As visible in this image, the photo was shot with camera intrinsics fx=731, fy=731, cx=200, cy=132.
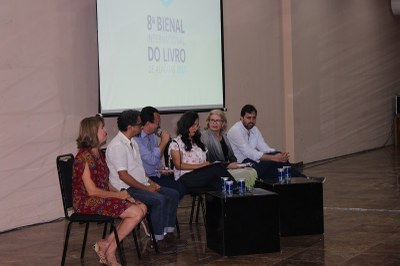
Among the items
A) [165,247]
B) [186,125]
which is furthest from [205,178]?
[165,247]

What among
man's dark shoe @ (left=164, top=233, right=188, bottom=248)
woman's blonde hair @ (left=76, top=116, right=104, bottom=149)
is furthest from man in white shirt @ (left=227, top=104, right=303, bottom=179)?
woman's blonde hair @ (left=76, top=116, right=104, bottom=149)

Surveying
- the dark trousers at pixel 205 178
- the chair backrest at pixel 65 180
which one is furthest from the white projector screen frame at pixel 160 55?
the chair backrest at pixel 65 180

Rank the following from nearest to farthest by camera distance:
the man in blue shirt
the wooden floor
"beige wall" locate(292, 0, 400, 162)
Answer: the wooden floor, the man in blue shirt, "beige wall" locate(292, 0, 400, 162)

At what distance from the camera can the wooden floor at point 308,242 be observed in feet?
18.1

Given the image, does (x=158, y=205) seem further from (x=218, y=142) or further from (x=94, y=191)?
(x=218, y=142)

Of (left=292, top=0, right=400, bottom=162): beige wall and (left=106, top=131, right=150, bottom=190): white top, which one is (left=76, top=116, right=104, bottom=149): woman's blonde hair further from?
(left=292, top=0, right=400, bottom=162): beige wall

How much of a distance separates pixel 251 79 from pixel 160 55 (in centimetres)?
279

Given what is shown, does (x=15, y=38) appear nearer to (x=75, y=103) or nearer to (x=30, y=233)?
(x=75, y=103)

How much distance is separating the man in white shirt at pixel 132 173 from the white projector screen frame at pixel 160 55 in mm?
1942

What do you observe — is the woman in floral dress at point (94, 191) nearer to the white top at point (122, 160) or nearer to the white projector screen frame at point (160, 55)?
the white top at point (122, 160)

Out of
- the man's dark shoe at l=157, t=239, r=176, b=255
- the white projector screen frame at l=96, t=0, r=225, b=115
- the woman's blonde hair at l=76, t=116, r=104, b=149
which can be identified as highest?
the white projector screen frame at l=96, t=0, r=225, b=115

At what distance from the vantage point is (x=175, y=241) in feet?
20.8

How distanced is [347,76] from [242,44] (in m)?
4.02

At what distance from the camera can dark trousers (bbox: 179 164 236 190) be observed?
669 cm
